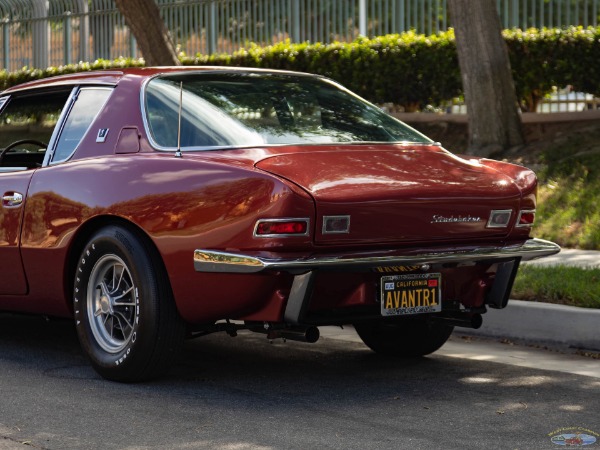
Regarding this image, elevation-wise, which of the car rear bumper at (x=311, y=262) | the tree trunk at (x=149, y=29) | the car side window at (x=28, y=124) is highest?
the tree trunk at (x=149, y=29)

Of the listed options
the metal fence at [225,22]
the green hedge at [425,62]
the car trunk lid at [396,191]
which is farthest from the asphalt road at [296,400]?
the metal fence at [225,22]

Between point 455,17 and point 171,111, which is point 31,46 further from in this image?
point 171,111

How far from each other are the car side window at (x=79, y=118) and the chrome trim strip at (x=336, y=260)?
4.40 ft

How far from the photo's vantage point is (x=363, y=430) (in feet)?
17.5

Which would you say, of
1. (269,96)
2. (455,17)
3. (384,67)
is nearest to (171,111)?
(269,96)

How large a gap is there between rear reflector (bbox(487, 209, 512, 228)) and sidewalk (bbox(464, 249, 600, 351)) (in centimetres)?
147

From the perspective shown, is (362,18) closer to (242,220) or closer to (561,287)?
(561,287)

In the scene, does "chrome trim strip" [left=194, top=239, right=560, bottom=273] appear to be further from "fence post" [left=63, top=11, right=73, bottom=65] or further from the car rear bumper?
"fence post" [left=63, top=11, right=73, bottom=65]

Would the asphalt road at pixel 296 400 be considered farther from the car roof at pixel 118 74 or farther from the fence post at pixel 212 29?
the fence post at pixel 212 29

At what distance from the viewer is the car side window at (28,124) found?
23.6 feet

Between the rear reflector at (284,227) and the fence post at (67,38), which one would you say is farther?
the fence post at (67,38)

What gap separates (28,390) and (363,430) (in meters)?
1.81

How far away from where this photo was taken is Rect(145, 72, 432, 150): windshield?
6277 millimetres

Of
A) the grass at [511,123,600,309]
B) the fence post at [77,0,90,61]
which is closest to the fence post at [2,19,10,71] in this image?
the fence post at [77,0,90,61]
